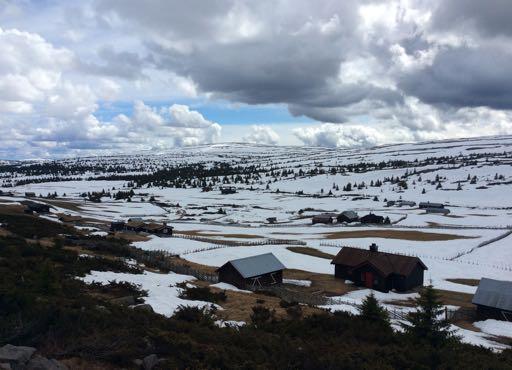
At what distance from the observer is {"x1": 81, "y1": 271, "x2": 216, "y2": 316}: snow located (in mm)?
20734

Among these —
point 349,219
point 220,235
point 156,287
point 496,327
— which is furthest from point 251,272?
point 349,219

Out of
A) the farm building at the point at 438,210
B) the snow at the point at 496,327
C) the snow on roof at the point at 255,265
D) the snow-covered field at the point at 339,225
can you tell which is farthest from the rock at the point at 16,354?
the farm building at the point at 438,210

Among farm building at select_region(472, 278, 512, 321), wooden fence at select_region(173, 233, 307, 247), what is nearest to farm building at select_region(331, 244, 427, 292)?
farm building at select_region(472, 278, 512, 321)

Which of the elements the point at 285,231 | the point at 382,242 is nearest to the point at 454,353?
the point at 382,242

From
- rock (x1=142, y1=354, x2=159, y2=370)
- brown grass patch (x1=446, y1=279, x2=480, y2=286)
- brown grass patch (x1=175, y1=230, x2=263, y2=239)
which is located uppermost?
rock (x1=142, y1=354, x2=159, y2=370)

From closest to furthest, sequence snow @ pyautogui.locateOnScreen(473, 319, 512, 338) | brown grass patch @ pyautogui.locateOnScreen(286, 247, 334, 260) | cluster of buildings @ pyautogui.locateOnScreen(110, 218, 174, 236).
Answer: snow @ pyautogui.locateOnScreen(473, 319, 512, 338) → brown grass patch @ pyautogui.locateOnScreen(286, 247, 334, 260) → cluster of buildings @ pyautogui.locateOnScreen(110, 218, 174, 236)

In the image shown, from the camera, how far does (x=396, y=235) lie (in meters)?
75.7

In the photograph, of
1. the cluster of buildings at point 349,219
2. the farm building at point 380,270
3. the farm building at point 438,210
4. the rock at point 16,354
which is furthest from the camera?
the farm building at point 438,210

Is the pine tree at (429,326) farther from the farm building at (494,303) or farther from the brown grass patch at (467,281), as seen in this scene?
the brown grass patch at (467,281)

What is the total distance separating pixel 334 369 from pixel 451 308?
83.6ft

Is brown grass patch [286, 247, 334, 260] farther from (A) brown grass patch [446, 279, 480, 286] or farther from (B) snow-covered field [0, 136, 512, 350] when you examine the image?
(A) brown grass patch [446, 279, 480, 286]

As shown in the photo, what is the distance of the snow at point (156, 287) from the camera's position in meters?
20.7

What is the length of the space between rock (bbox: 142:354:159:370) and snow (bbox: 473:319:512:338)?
25333 millimetres

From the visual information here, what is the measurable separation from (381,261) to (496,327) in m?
14.0
